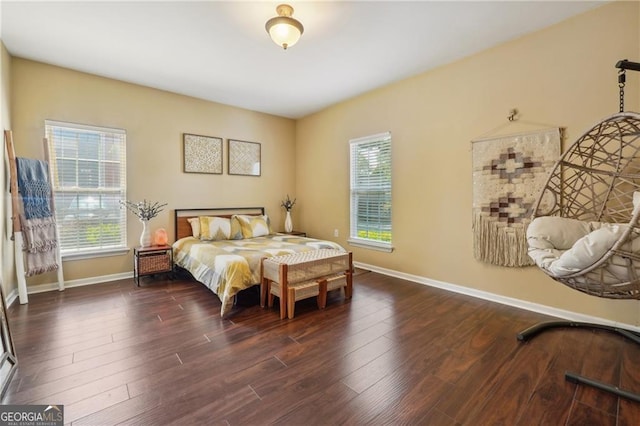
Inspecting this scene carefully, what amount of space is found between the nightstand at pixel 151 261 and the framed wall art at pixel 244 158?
172cm

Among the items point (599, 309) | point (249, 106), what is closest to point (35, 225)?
point (249, 106)

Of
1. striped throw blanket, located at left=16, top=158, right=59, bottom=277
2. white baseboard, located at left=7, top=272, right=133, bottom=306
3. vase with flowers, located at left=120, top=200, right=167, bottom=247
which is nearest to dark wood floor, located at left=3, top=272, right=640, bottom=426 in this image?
white baseboard, located at left=7, top=272, right=133, bottom=306

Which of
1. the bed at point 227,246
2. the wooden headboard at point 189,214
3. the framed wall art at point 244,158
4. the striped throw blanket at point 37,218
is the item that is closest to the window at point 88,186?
→ the striped throw blanket at point 37,218

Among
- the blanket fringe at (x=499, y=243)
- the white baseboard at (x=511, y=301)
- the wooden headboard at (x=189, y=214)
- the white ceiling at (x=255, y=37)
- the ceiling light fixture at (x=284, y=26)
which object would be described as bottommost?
the white baseboard at (x=511, y=301)

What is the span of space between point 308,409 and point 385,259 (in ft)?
9.62

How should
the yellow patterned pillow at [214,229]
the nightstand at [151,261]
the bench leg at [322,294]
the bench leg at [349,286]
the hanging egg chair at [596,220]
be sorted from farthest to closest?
the yellow patterned pillow at [214,229] < the nightstand at [151,261] < the bench leg at [349,286] < the bench leg at [322,294] < the hanging egg chair at [596,220]

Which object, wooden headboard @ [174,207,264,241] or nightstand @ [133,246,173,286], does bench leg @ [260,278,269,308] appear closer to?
nightstand @ [133,246,173,286]

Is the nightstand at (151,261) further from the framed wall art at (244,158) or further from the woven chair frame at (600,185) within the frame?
the woven chair frame at (600,185)

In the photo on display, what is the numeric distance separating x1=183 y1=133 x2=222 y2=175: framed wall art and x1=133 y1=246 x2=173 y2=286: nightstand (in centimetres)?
132

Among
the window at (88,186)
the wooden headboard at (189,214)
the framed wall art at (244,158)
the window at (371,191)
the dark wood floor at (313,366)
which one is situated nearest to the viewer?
the dark wood floor at (313,366)

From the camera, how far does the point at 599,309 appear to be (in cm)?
250

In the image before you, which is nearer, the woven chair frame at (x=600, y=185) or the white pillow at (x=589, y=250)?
the white pillow at (x=589, y=250)

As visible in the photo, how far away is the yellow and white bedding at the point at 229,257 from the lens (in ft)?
9.17

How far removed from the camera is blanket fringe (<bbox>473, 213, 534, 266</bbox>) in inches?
113
